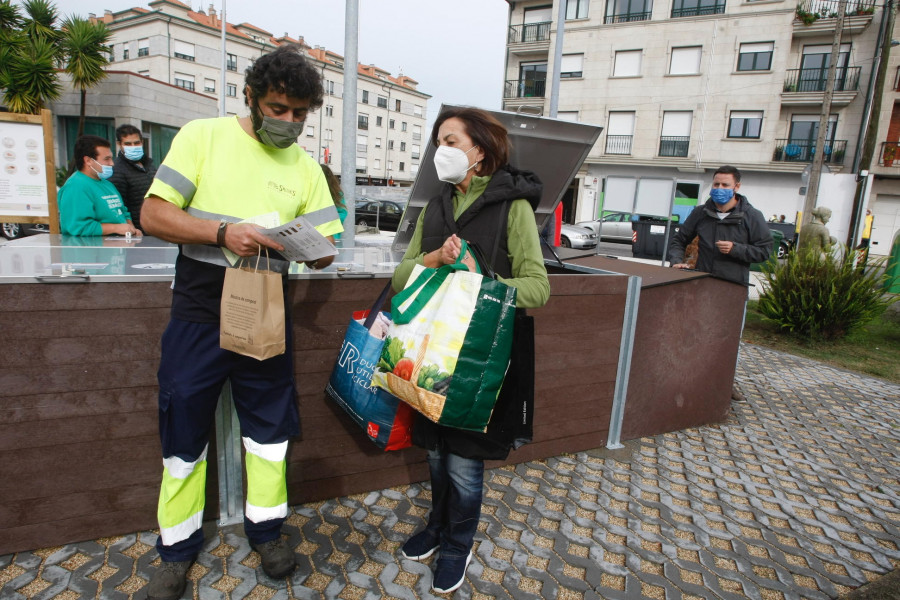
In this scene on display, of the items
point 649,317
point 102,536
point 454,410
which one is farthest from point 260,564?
point 649,317

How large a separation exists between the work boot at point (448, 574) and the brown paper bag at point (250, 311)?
1205 mm

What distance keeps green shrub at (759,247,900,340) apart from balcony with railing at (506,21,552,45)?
29592 mm

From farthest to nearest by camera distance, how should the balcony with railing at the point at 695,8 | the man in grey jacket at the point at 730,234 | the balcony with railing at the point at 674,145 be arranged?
the balcony with railing at the point at 674,145
the balcony with railing at the point at 695,8
the man in grey jacket at the point at 730,234

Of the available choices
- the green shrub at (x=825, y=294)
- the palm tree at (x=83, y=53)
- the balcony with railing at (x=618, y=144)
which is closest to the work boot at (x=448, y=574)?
the green shrub at (x=825, y=294)

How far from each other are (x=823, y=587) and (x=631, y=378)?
160 cm

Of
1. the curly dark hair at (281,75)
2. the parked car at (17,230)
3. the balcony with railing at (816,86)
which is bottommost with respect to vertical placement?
the parked car at (17,230)

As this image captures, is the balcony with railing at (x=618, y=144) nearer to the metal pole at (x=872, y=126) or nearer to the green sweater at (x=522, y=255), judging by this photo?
the metal pole at (x=872, y=126)

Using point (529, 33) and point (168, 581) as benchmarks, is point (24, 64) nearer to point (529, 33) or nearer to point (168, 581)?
point (168, 581)

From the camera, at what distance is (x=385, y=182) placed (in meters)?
56.9

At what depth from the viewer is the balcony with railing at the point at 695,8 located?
2879 centimetres

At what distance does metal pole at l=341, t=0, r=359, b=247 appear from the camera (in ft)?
17.1

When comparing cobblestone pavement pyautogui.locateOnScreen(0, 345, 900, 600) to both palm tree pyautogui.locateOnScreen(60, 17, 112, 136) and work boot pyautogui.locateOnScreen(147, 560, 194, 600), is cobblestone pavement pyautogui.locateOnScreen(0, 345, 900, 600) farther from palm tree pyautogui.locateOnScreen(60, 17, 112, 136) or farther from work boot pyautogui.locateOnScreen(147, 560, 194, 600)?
palm tree pyautogui.locateOnScreen(60, 17, 112, 136)

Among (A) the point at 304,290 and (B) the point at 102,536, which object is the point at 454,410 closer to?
(A) the point at 304,290

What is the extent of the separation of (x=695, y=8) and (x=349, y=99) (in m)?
31.1
